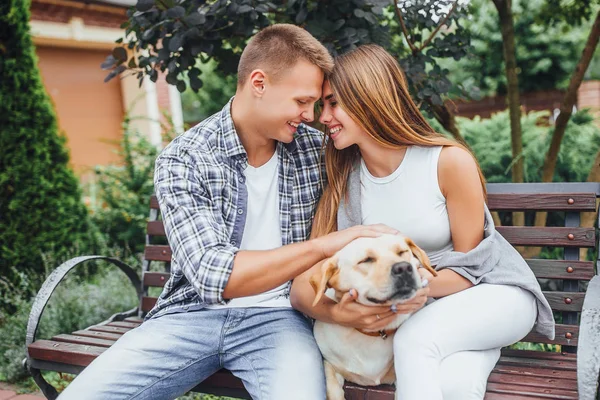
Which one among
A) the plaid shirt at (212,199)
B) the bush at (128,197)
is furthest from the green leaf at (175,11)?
the bush at (128,197)

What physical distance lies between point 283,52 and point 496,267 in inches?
49.4

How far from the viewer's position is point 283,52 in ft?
8.66

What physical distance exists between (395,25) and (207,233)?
232 centimetres

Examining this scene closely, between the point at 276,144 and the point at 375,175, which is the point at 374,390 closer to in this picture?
the point at 375,175

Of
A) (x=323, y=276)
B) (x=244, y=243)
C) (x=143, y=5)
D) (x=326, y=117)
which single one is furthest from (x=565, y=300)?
(x=143, y=5)

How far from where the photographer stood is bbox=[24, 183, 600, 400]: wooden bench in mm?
2285

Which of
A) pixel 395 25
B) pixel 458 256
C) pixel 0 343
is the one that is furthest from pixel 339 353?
pixel 0 343

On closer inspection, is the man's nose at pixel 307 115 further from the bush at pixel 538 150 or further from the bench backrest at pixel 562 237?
the bush at pixel 538 150

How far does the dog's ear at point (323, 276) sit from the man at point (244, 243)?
7 centimetres

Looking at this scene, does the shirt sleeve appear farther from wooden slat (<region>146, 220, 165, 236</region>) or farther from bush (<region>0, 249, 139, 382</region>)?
bush (<region>0, 249, 139, 382</region>)

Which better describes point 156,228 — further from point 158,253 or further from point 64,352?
point 64,352

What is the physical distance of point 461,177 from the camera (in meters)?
2.44

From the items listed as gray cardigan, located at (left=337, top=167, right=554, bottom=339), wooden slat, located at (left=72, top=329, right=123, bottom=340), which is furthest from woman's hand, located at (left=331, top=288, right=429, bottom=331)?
wooden slat, located at (left=72, top=329, right=123, bottom=340)

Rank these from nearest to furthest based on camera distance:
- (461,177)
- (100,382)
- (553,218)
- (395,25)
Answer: (100,382)
(461,177)
(395,25)
(553,218)
